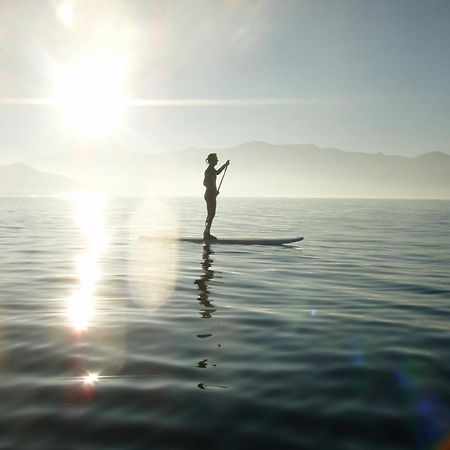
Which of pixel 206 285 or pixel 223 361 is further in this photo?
pixel 206 285

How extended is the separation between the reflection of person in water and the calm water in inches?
2.0

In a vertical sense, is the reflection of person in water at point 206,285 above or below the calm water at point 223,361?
below

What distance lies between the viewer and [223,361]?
4812mm

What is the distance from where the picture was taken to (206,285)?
31.0 feet

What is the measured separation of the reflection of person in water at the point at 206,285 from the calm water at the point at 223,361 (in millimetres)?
50

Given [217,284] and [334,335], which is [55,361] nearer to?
[334,335]

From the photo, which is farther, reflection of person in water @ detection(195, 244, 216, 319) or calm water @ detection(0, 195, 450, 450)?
reflection of person in water @ detection(195, 244, 216, 319)

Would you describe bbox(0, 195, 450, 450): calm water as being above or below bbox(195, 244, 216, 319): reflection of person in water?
above

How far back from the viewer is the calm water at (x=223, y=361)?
3367 millimetres

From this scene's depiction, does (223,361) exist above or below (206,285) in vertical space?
above

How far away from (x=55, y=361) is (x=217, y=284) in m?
5.04

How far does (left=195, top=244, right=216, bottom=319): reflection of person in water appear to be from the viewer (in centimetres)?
716

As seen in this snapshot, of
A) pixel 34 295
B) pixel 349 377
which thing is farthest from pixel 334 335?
pixel 34 295

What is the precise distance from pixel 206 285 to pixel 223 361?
15.2ft
